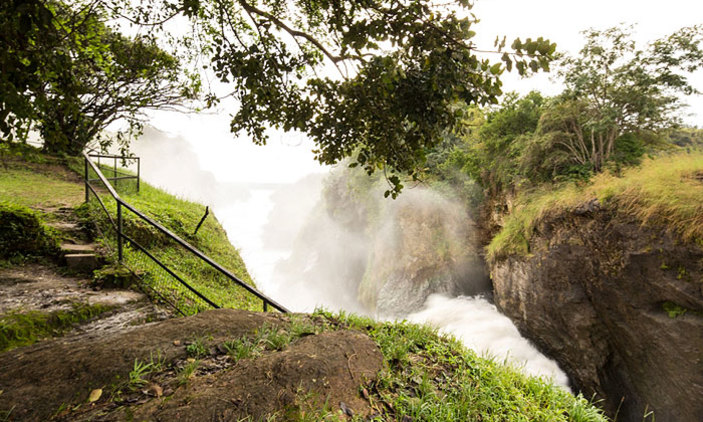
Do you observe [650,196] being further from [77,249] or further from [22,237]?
[22,237]

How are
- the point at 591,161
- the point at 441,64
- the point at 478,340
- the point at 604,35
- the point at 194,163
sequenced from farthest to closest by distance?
the point at 194,163
the point at 478,340
the point at 591,161
the point at 604,35
the point at 441,64

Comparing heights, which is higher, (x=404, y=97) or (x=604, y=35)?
(x=604, y=35)

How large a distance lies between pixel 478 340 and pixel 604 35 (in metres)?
9.84

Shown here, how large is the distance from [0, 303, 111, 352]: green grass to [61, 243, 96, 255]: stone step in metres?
1.46

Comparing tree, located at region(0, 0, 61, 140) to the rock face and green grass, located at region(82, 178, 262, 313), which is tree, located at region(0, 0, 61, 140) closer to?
green grass, located at region(82, 178, 262, 313)

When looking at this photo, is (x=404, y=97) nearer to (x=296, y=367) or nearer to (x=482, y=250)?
(x=296, y=367)

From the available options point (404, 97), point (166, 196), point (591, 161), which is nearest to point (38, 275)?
point (404, 97)

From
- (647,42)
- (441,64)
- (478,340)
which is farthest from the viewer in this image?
(478,340)

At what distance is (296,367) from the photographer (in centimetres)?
235

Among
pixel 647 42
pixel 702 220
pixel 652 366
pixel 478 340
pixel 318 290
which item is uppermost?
pixel 647 42

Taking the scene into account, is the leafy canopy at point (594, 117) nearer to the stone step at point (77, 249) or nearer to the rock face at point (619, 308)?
the rock face at point (619, 308)

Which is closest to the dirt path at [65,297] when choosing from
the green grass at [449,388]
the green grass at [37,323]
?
the green grass at [37,323]

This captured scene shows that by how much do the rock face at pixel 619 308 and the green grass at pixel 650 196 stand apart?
0.74 ft

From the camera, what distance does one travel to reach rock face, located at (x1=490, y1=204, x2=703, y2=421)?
5.73 metres
